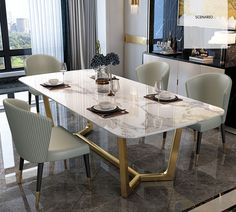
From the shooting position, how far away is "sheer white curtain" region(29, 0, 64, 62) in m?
6.44

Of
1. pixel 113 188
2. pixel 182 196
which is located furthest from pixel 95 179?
pixel 182 196

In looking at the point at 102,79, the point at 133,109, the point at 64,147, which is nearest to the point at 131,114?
the point at 133,109

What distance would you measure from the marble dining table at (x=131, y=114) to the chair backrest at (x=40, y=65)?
3.51 ft

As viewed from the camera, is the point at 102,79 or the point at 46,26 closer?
the point at 102,79

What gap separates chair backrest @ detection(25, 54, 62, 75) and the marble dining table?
1071mm

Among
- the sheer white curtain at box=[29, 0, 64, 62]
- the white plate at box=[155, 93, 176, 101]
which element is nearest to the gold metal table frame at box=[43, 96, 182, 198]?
the white plate at box=[155, 93, 176, 101]

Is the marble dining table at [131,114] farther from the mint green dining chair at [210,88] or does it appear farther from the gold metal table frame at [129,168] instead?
the mint green dining chair at [210,88]

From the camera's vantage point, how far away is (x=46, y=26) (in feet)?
21.6

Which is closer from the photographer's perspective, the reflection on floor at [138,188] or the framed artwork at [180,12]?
the reflection on floor at [138,188]

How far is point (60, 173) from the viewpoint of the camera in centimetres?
324

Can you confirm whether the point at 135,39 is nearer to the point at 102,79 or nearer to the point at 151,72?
the point at 151,72

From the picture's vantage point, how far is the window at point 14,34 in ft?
21.1

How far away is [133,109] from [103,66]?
0.89m

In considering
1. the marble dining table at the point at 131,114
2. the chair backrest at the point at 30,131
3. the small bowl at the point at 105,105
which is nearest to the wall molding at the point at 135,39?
the marble dining table at the point at 131,114
